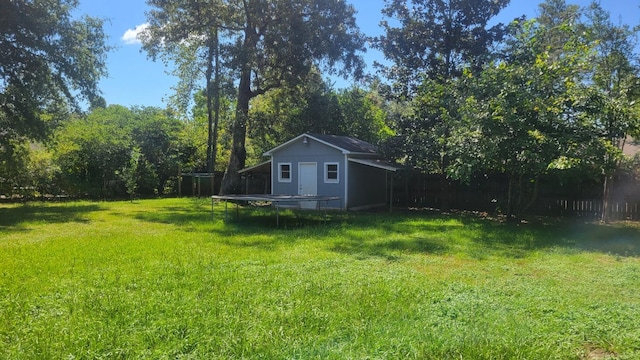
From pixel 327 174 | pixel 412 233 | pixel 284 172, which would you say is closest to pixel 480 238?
pixel 412 233

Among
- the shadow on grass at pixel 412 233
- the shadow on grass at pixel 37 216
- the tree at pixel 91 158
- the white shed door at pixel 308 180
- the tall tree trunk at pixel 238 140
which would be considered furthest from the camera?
the tree at pixel 91 158

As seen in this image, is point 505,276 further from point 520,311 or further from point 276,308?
point 276,308

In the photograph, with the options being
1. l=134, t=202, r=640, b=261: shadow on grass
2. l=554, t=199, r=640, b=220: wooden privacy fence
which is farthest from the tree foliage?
l=554, t=199, r=640, b=220: wooden privacy fence

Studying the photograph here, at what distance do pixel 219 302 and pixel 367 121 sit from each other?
23932mm

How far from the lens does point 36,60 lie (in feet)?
48.2

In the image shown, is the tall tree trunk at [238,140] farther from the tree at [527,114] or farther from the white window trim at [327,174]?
the tree at [527,114]

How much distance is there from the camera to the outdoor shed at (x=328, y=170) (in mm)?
16141

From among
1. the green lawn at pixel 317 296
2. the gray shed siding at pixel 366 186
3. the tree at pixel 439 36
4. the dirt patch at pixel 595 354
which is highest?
the tree at pixel 439 36

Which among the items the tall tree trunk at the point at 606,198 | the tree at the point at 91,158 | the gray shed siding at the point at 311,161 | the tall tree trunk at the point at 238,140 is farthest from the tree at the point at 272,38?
the tall tree trunk at the point at 606,198

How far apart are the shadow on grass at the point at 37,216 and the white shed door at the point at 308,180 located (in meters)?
7.73

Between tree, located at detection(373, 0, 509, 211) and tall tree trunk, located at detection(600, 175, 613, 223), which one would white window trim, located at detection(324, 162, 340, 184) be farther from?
tall tree trunk, located at detection(600, 175, 613, 223)

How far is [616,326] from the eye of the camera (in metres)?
4.09

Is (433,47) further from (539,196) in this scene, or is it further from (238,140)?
(238,140)

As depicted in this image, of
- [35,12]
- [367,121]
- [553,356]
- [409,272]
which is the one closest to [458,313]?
[553,356]
